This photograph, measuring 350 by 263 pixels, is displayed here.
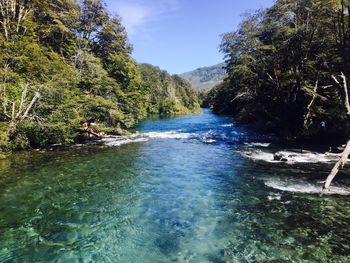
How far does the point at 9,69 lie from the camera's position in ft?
70.1

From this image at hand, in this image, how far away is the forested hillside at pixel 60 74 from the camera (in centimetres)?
2075

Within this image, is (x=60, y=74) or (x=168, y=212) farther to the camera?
(x=60, y=74)

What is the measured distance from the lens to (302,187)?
13.0 metres

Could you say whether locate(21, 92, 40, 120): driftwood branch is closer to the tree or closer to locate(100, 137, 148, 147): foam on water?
locate(100, 137, 148, 147): foam on water

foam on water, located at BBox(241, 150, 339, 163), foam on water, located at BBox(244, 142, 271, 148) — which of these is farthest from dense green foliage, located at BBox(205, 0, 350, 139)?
foam on water, located at BBox(241, 150, 339, 163)

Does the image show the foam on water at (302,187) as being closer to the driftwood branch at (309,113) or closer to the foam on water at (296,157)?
the foam on water at (296,157)

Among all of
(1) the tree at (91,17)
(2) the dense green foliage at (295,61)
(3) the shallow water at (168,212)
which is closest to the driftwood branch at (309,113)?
(2) the dense green foliage at (295,61)

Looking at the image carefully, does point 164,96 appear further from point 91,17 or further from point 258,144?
point 258,144

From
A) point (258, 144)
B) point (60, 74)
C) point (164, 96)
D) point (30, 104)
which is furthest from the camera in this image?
point (164, 96)

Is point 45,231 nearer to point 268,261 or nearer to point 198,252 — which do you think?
point 198,252

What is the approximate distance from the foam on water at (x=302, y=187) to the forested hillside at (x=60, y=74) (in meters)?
15.2

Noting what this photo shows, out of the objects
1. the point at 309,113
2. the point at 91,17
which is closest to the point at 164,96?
the point at 91,17

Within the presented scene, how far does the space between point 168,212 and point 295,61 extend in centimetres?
2329

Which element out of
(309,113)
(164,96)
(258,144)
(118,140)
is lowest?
(258,144)
